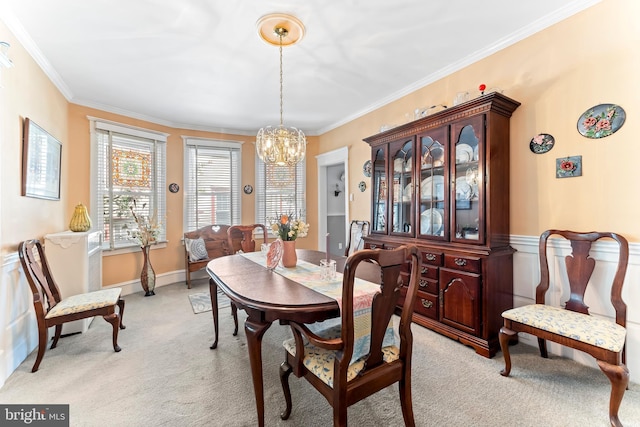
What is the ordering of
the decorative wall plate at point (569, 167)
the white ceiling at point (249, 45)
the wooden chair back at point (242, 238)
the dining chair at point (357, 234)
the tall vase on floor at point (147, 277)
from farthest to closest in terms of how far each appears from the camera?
the tall vase on floor at point (147, 277) < the dining chair at point (357, 234) < the wooden chair back at point (242, 238) < the decorative wall plate at point (569, 167) < the white ceiling at point (249, 45)

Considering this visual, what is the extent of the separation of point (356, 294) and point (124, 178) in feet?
13.6

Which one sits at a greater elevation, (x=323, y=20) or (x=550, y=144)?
(x=323, y=20)

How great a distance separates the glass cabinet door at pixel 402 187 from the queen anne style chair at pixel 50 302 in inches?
114

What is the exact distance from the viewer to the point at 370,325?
53.4 inches

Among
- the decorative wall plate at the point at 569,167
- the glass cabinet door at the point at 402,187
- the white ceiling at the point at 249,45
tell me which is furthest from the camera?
the glass cabinet door at the point at 402,187

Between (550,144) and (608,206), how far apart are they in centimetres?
62


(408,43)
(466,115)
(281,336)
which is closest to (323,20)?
(408,43)

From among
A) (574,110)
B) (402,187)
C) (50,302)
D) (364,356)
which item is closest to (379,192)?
(402,187)

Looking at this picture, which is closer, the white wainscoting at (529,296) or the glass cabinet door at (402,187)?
the white wainscoting at (529,296)

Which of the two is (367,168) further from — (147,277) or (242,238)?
(147,277)

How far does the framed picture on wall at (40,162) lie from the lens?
236cm

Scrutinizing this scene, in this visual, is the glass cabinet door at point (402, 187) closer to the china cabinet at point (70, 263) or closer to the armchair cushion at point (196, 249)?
the armchair cushion at point (196, 249)

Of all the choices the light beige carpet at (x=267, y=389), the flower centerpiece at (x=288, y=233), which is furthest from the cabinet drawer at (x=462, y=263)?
the flower centerpiece at (x=288, y=233)

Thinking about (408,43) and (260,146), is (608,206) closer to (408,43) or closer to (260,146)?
(408,43)
